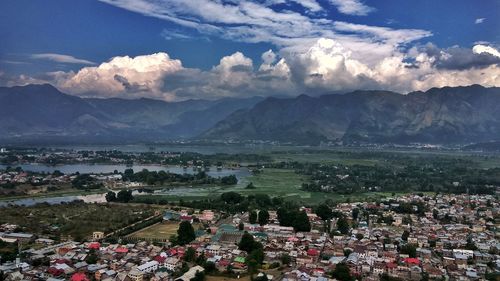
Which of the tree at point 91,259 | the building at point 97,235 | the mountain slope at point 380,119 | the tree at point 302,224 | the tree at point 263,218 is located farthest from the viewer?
the mountain slope at point 380,119

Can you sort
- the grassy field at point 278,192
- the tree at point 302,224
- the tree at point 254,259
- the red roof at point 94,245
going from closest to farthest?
the tree at point 254,259 < the red roof at point 94,245 < the tree at point 302,224 < the grassy field at point 278,192

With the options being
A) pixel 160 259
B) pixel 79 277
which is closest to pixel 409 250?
pixel 160 259

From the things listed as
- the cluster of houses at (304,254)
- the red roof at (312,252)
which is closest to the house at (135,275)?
the cluster of houses at (304,254)

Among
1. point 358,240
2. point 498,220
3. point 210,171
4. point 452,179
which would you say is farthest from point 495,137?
point 358,240

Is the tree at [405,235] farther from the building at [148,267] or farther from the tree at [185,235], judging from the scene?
the building at [148,267]

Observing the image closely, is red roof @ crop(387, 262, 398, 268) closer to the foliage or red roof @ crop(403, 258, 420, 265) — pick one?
red roof @ crop(403, 258, 420, 265)

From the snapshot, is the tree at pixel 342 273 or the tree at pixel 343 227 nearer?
the tree at pixel 342 273
